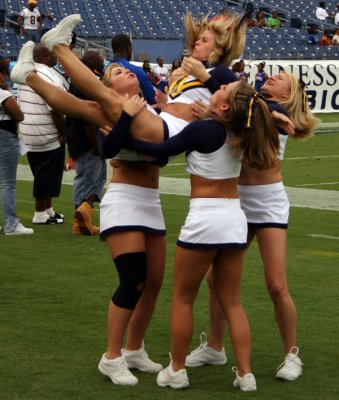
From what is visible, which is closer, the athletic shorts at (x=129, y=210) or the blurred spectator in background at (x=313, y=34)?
the athletic shorts at (x=129, y=210)

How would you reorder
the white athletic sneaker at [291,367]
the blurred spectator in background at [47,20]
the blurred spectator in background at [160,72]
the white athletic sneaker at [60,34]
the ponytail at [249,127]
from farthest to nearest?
the blurred spectator in background at [47,20] → the blurred spectator in background at [160,72] → the white athletic sneaker at [291,367] → the white athletic sneaker at [60,34] → the ponytail at [249,127]

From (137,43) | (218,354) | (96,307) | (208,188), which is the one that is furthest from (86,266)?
(137,43)

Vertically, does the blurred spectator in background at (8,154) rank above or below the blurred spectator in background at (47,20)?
above

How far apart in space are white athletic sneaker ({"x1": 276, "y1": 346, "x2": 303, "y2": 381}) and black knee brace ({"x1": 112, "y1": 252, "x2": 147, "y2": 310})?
2.98 feet

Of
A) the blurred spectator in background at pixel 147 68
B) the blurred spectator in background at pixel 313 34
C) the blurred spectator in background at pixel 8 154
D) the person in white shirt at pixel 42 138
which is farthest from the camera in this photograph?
the blurred spectator in background at pixel 313 34

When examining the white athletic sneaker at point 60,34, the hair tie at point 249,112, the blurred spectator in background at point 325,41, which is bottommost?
the blurred spectator in background at point 325,41

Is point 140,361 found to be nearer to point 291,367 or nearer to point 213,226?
point 291,367

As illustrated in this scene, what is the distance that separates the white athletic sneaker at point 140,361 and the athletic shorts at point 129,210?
2.36ft

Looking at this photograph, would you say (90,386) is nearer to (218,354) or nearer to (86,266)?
(218,354)

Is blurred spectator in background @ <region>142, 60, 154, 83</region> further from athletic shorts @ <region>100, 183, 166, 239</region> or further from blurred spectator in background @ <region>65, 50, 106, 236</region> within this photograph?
athletic shorts @ <region>100, 183, 166, 239</region>

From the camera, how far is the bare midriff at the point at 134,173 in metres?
6.10

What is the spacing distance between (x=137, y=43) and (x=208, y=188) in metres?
32.1

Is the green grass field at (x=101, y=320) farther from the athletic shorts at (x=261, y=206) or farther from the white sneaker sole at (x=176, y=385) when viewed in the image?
the athletic shorts at (x=261, y=206)

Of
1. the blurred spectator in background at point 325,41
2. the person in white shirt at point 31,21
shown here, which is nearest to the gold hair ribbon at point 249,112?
the person in white shirt at point 31,21
